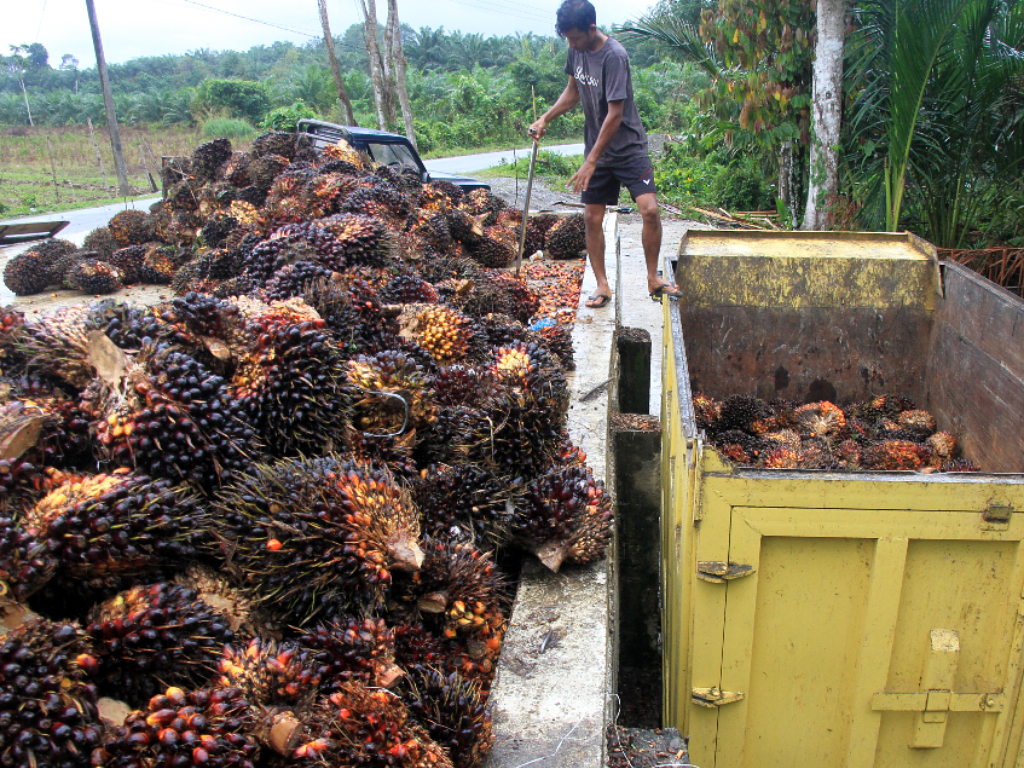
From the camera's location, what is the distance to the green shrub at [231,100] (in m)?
36.6

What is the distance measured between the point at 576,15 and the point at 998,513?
4.38 metres

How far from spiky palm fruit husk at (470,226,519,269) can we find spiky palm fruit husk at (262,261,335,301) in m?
3.72

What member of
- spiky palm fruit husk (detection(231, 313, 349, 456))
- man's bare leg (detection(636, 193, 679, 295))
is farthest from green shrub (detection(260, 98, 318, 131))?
spiky palm fruit husk (detection(231, 313, 349, 456))

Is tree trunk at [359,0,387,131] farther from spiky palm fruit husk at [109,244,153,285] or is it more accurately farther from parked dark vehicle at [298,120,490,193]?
spiky palm fruit husk at [109,244,153,285]

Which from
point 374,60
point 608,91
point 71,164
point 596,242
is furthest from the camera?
point 71,164

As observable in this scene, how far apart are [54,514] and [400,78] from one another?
847 inches

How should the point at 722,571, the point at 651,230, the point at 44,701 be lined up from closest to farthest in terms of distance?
the point at 44,701 → the point at 722,571 → the point at 651,230

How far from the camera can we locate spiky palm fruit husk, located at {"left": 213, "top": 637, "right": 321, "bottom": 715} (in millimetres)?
1427

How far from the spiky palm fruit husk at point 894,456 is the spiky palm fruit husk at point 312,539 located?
2.47 m

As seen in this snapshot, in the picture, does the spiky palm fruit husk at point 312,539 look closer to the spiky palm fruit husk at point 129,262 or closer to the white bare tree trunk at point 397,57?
the spiky palm fruit husk at point 129,262

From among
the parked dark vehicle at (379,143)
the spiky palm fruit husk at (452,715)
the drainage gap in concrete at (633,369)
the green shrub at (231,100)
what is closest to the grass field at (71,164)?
the green shrub at (231,100)

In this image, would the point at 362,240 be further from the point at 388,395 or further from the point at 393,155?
the point at 393,155

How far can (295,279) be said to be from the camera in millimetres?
2836

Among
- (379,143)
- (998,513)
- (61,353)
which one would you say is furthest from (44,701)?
(379,143)
